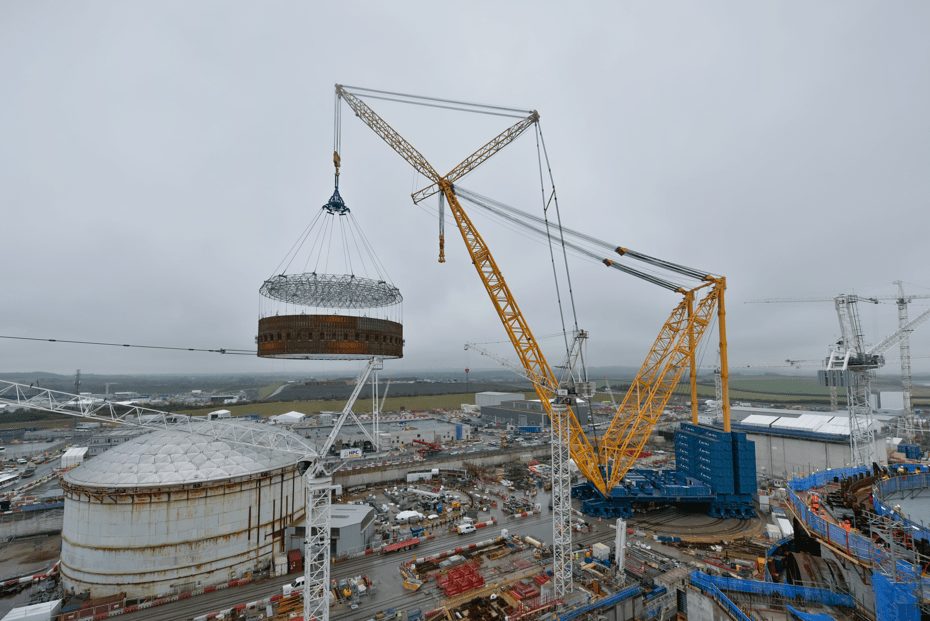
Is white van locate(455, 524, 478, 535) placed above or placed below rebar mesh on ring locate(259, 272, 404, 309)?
below

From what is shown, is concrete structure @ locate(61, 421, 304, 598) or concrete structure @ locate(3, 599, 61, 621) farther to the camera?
concrete structure @ locate(61, 421, 304, 598)

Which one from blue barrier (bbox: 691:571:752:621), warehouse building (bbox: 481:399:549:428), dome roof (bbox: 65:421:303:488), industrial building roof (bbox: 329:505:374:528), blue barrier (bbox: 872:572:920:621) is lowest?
warehouse building (bbox: 481:399:549:428)

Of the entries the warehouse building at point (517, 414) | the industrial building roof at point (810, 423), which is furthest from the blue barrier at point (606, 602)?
the warehouse building at point (517, 414)

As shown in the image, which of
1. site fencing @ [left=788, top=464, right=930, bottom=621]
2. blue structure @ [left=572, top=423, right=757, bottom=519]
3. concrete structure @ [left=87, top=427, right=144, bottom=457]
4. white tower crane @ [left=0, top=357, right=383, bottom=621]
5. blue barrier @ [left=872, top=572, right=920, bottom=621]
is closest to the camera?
blue barrier @ [left=872, top=572, right=920, bottom=621]

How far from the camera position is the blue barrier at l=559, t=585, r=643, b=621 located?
85.0 ft

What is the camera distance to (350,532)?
124 feet

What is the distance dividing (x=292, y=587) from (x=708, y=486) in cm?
4481

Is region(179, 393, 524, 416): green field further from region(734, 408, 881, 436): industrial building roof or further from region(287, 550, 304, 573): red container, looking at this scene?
region(734, 408, 881, 436): industrial building roof

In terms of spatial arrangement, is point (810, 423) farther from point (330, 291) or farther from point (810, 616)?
point (330, 291)

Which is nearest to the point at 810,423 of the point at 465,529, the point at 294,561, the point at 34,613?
the point at 465,529

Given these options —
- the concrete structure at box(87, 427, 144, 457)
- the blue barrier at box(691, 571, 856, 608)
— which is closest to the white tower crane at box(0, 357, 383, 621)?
the blue barrier at box(691, 571, 856, 608)

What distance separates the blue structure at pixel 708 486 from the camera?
4534 cm

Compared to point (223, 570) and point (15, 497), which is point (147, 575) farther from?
point (15, 497)

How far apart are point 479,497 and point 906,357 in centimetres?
8598
